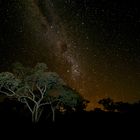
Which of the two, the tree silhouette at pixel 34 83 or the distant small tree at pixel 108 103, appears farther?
the distant small tree at pixel 108 103

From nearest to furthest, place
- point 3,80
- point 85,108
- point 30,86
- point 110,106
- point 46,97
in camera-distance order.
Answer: point 3,80, point 30,86, point 46,97, point 85,108, point 110,106

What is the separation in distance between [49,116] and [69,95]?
32.7 ft

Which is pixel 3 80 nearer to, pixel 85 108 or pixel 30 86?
pixel 30 86

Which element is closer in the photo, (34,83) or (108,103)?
(34,83)

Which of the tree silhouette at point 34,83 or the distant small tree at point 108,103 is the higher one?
the distant small tree at point 108,103

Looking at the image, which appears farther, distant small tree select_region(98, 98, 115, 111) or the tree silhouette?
distant small tree select_region(98, 98, 115, 111)

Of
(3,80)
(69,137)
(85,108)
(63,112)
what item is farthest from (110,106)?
(69,137)

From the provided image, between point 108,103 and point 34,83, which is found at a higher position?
point 108,103

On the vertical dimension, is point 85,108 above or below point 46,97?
above

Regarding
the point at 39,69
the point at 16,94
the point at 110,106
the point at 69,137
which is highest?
the point at 110,106

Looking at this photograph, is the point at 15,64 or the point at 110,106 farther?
the point at 110,106

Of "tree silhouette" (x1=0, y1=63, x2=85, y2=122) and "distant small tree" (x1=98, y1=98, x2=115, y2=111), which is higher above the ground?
"distant small tree" (x1=98, y1=98, x2=115, y2=111)

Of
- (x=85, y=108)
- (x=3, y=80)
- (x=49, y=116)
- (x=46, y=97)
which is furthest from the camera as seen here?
(x=85, y=108)

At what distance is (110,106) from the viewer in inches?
2618
